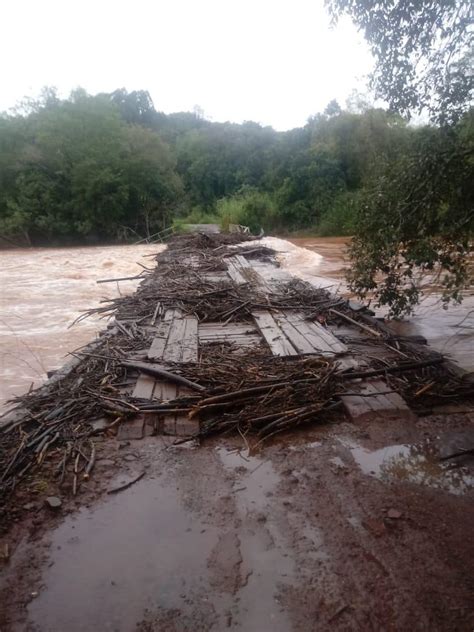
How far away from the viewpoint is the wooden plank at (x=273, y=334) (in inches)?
184

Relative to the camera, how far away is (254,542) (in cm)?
237

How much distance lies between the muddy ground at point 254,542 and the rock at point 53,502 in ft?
0.10

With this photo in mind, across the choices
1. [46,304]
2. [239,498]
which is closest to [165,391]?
[239,498]

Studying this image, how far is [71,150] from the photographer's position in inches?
891

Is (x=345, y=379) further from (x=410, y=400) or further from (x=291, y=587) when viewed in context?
(x=291, y=587)

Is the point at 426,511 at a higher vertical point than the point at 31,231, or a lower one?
higher

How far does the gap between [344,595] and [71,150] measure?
→ 24.5 metres

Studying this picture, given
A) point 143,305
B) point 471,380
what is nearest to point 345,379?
point 471,380

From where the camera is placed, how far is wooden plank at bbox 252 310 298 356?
→ 468 cm

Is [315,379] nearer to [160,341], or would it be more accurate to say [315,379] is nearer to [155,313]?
[160,341]

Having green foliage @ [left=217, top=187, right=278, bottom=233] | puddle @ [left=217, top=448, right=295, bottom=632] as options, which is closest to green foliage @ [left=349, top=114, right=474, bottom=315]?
puddle @ [left=217, top=448, right=295, bottom=632]

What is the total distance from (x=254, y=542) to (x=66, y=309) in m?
8.13

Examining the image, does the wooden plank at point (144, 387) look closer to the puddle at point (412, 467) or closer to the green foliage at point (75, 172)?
the puddle at point (412, 467)

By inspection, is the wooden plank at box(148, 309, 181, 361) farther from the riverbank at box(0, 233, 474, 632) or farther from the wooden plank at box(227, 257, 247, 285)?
the wooden plank at box(227, 257, 247, 285)
